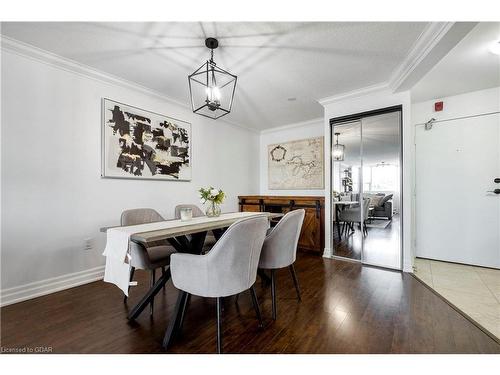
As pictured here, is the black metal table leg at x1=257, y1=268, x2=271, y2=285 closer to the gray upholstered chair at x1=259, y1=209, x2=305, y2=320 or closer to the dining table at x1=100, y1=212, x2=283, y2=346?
the gray upholstered chair at x1=259, y1=209, x2=305, y2=320

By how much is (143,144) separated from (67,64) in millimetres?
1114

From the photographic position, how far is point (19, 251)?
2152 millimetres

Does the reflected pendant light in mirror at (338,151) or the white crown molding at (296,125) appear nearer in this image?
the reflected pendant light in mirror at (338,151)

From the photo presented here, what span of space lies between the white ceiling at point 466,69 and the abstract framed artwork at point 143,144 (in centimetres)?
343

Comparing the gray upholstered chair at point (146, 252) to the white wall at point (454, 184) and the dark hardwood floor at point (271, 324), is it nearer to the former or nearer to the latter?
the dark hardwood floor at point (271, 324)

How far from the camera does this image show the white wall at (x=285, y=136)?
178 inches

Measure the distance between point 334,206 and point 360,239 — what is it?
0.61 meters

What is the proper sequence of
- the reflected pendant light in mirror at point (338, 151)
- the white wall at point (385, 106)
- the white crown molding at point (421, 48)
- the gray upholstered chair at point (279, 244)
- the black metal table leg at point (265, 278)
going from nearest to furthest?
the white crown molding at point (421, 48)
the gray upholstered chair at point (279, 244)
the black metal table leg at point (265, 278)
the white wall at point (385, 106)
the reflected pendant light in mirror at point (338, 151)

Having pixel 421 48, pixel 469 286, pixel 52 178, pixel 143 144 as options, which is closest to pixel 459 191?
pixel 469 286

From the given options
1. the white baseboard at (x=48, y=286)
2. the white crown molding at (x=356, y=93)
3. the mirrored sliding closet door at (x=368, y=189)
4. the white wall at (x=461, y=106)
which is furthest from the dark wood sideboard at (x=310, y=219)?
the white baseboard at (x=48, y=286)

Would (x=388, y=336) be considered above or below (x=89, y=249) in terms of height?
below

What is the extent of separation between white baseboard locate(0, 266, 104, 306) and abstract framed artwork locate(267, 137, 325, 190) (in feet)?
11.7
